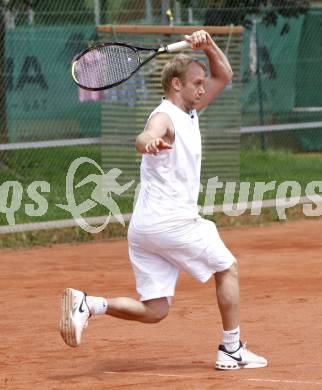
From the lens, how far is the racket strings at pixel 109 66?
7318mm

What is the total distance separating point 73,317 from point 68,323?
4 centimetres

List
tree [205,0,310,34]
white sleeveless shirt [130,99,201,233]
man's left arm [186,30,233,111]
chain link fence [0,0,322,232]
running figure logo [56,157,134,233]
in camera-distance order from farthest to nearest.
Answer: tree [205,0,310,34] → chain link fence [0,0,322,232] → running figure logo [56,157,134,233] → man's left arm [186,30,233,111] → white sleeveless shirt [130,99,201,233]

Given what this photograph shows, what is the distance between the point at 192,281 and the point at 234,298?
3.49m

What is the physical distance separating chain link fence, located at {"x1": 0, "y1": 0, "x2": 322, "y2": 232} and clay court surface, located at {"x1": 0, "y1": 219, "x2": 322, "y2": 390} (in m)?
1.61

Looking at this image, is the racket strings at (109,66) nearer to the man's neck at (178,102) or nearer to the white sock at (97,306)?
the man's neck at (178,102)

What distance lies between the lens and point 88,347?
7465 mm

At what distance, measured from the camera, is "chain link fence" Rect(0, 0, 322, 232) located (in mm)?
Answer: 13430

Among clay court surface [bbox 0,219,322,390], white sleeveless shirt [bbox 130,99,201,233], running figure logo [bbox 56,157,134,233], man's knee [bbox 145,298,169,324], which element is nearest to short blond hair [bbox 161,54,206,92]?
white sleeveless shirt [bbox 130,99,201,233]

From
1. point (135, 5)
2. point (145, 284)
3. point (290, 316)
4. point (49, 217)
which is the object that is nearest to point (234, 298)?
point (145, 284)

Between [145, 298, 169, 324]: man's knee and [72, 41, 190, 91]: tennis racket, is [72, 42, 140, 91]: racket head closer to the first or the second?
[72, 41, 190, 91]: tennis racket

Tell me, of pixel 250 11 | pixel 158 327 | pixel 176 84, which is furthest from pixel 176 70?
pixel 250 11

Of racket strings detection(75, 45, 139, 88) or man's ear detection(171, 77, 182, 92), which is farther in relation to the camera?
racket strings detection(75, 45, 139, 88)

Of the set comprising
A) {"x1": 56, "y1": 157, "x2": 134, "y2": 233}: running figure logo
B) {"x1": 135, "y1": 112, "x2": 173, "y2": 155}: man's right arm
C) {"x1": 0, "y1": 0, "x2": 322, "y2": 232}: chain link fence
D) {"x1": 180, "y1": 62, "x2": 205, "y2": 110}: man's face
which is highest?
{"x1": 180, "y1": 62, "x2": 205, "y2": 110}: man's face

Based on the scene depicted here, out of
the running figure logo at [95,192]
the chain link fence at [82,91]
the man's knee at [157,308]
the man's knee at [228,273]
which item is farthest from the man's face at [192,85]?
the running figure logo at [95,192]
